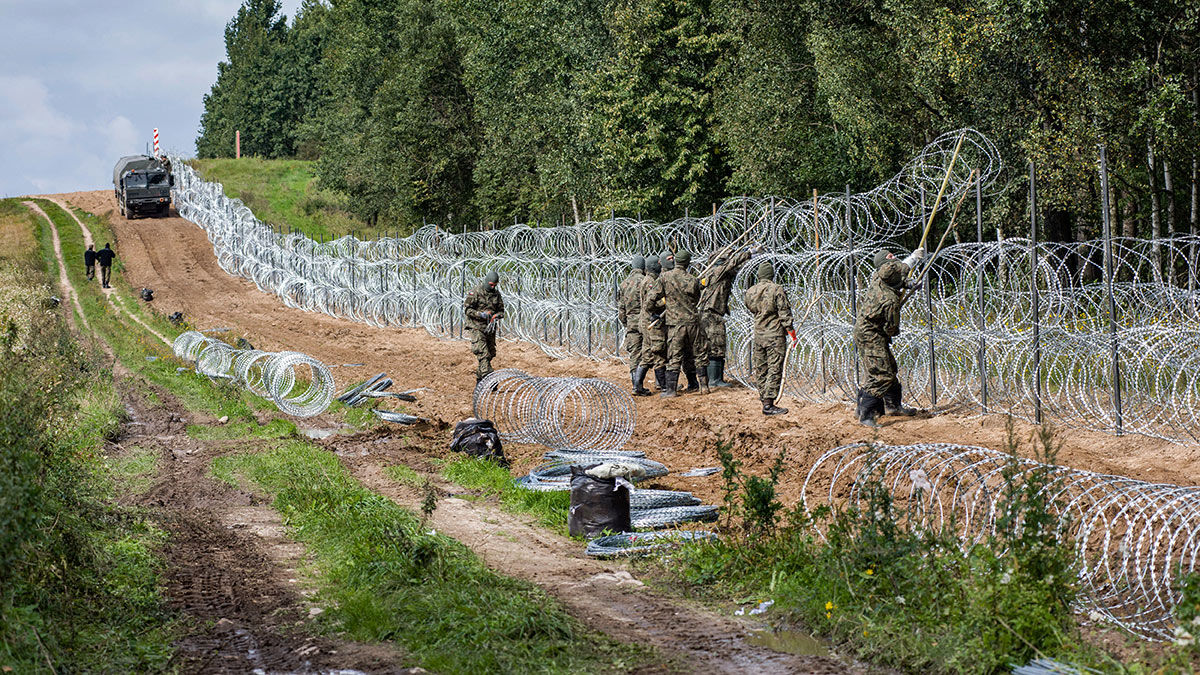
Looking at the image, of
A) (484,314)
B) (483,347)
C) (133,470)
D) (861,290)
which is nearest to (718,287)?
(861,290)

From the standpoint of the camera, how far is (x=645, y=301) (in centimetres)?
1730

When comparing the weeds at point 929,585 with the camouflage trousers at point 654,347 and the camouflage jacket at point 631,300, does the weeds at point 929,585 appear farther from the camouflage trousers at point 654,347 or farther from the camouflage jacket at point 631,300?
the camouflage jacket at point 631,300

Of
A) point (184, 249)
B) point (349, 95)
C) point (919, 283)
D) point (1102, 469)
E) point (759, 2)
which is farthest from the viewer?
point (349, 95)

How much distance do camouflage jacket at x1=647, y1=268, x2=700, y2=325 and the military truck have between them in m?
42.7

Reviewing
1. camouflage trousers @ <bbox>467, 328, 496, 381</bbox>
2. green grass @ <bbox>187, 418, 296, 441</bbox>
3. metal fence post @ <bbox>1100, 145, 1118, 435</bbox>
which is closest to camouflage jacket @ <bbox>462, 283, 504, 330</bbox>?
camouflage trousers @ <bbox>467, 328, 496, 381</bbox>

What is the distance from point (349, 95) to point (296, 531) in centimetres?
5341

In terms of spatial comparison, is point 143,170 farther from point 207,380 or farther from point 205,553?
point 205,553

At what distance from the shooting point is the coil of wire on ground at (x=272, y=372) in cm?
1812

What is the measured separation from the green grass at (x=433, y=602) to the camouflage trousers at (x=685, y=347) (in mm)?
7122

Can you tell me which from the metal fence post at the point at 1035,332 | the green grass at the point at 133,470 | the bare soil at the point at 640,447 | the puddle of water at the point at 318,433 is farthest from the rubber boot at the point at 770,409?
the green grass at the point at 133,470

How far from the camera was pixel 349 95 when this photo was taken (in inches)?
2386

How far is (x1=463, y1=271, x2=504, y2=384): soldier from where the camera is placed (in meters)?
17.8

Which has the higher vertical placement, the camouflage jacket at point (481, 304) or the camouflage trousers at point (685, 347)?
the camouflage jacket at point (481, 304)

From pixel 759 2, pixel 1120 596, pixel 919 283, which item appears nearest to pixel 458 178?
pixel 759 2
